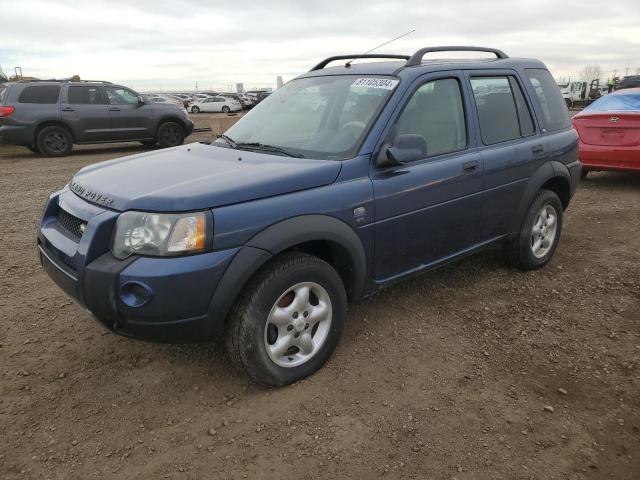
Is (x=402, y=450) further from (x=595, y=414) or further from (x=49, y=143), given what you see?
(x=49, y=143)

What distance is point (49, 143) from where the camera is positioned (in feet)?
41.0

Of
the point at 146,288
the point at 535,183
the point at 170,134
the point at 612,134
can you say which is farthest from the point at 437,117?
the point at 170,134

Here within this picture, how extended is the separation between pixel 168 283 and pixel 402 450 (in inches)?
53.9

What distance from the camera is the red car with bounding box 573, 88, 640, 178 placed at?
754cm

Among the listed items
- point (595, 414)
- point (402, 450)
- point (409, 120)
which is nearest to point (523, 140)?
point (409, 120)

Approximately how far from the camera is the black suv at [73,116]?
12016mm

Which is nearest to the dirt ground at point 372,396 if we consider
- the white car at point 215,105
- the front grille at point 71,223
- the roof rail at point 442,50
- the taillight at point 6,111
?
the front grille at point 71,223

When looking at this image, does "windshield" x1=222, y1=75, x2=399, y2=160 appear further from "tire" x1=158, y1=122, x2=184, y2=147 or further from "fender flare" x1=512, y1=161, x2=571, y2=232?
"tire" x1=158, y1=122, x2=184, y2=147

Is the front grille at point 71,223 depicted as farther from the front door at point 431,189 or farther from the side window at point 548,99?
the side window at point 548,99

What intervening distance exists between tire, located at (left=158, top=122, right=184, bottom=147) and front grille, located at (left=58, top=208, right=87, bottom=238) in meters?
11.2

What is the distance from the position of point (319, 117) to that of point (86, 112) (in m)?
10.9

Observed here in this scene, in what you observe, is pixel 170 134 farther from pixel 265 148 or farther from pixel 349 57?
pixel 265 148

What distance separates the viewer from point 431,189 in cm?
349

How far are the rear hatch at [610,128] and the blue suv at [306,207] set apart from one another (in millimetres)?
3909
